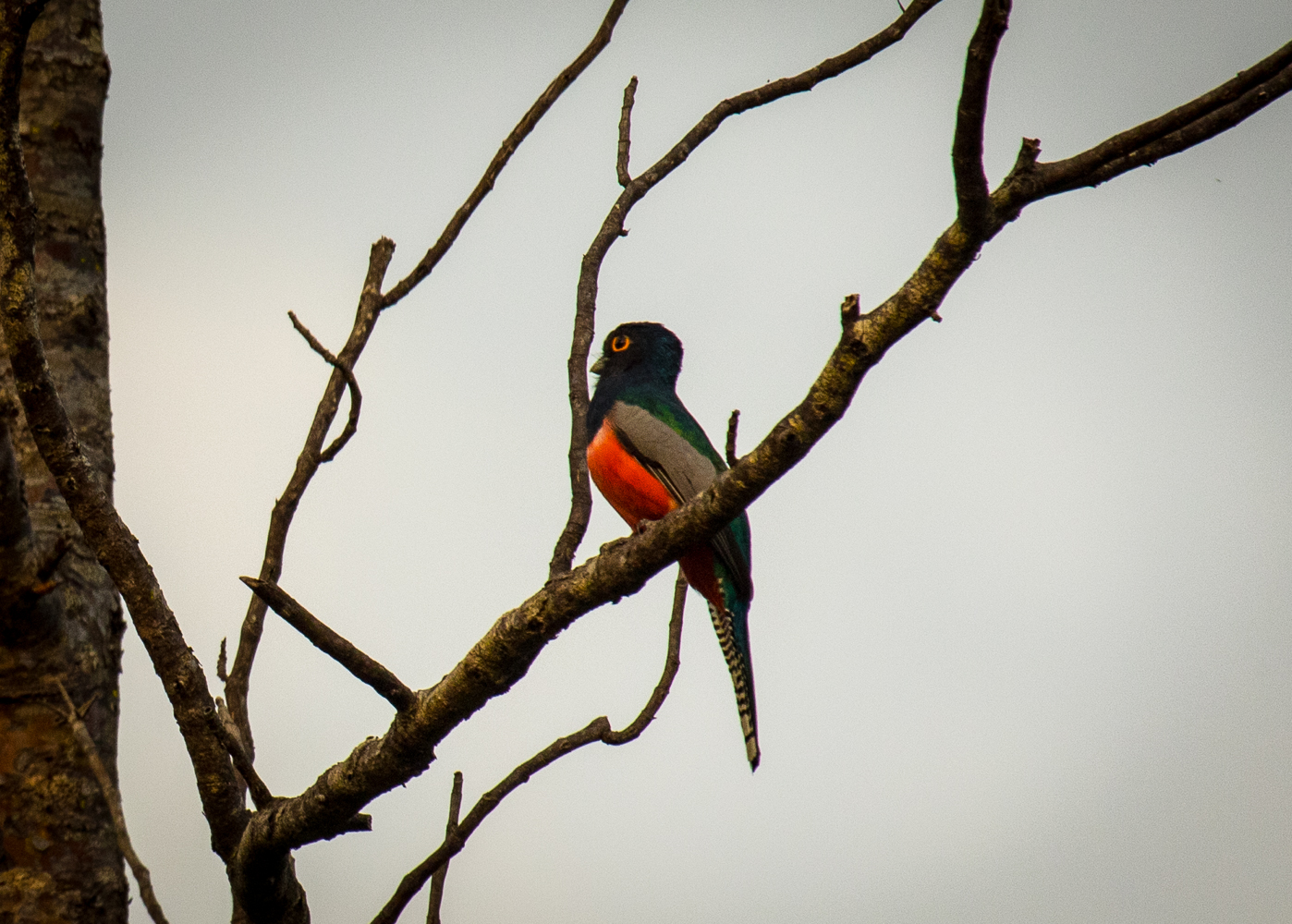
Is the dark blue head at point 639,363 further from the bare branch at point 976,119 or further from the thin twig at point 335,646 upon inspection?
the bare branch at point 976,119

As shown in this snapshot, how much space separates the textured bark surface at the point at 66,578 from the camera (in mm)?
3191

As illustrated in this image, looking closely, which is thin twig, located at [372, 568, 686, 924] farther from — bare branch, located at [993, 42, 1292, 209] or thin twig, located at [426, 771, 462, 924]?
bare branch, located at [993, 42, 1292, 209]

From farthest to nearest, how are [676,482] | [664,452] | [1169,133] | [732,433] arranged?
1. [664,452]
2. [676,482]
3. [732,433]
4. [1169,133]

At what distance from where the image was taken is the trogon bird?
5094 millimetres

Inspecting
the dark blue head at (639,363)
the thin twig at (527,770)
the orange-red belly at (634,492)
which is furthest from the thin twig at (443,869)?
the dark blue head at (639,363)

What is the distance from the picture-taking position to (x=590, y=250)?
160 inches

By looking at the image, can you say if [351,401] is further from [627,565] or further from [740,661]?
[740,661]

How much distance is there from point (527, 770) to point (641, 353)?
3.55 metres

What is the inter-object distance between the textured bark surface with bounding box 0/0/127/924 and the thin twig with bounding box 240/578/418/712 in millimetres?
525

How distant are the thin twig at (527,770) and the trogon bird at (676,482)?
1.24 metres

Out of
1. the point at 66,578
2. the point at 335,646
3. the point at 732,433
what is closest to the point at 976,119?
the point at 732,433

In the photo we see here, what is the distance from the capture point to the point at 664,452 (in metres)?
5.35

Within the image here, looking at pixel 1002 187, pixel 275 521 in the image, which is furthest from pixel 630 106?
pixel 1002 187

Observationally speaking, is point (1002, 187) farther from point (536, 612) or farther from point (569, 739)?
point (569, 739)
